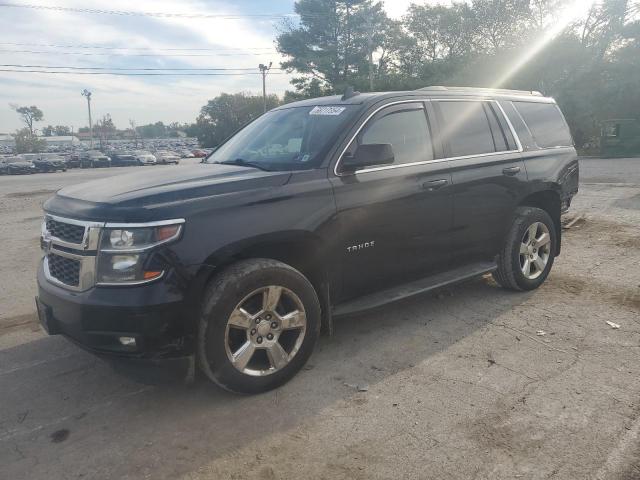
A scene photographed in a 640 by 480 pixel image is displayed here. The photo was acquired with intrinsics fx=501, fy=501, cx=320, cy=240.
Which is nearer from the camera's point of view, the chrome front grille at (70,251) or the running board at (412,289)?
the chrome front grille at (70,251)

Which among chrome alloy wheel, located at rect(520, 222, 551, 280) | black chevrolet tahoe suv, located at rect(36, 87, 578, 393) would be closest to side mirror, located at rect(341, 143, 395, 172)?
black chevrolet tahoe suv, located at rect(36, 87, 578, 393)

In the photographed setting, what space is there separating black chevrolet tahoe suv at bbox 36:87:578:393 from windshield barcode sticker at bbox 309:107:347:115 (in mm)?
28

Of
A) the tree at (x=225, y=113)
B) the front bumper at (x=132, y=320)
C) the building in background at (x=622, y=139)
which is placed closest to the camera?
the front bumper at (x=132, y=320)

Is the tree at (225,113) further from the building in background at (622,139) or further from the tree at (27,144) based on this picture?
the building in background at (622,139)

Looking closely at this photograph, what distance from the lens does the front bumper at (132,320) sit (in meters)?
2.79

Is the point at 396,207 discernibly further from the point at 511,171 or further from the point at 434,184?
the point at 511,171

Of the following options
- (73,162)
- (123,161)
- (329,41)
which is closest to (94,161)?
(73,162)

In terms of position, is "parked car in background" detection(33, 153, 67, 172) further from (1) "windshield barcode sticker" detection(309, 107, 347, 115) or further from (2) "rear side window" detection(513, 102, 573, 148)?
(2) "rear side window" detection(513, 102, 573, 148)

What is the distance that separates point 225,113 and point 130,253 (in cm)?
8850

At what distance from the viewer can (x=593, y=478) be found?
7.78 feet

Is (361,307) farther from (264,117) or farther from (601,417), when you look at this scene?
(264,117)

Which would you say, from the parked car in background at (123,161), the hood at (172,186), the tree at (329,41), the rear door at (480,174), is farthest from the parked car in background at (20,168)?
the rear door at (480,174)

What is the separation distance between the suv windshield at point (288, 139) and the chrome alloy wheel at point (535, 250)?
2334mm

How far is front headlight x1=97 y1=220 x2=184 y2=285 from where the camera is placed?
281cm
